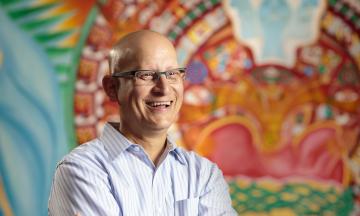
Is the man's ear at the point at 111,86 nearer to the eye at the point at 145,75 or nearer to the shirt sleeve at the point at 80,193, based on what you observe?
the eye at the point at 145,75

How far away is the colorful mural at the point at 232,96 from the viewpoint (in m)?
3.56

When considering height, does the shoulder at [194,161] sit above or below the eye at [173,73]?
below

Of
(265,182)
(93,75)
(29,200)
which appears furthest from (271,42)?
(29,200)

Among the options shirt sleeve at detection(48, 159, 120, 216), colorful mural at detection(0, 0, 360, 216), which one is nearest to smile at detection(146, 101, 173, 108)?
shirt sleeve at detection(48, 159, 120, 216)

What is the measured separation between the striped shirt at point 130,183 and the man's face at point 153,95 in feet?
0.27

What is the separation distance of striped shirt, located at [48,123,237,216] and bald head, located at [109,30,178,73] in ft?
0.66

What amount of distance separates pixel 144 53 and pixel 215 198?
18.1 inches

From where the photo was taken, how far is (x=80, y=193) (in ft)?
5.51

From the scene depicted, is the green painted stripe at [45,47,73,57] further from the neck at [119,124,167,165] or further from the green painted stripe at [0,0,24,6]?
the neck at [119,124,167,165]

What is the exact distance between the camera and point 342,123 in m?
3.55

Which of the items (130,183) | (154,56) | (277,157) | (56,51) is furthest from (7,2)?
(130,183)

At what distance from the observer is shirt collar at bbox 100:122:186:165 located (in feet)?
5.90

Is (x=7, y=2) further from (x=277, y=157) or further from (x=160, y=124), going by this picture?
(x=160, y=124)

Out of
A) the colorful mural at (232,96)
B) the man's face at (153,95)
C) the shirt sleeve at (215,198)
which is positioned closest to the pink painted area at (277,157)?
the colorful mural at (232,96)
